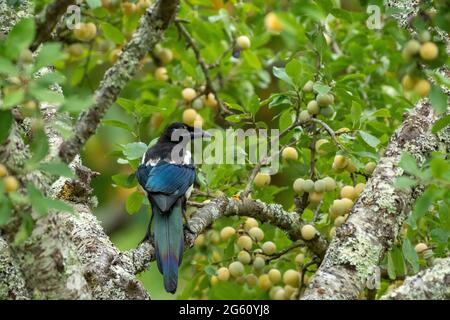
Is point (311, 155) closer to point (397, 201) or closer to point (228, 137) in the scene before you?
point (228, 137)

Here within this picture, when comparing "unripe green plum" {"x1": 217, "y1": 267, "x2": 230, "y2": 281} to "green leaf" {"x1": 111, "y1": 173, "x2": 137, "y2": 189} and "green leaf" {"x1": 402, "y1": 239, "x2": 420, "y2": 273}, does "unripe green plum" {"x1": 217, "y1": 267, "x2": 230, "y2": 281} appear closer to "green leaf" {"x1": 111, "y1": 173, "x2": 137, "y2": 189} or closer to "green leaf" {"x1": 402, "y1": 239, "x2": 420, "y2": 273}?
"green leaf" {"x1": 111, "y1": 173, "x2": 137, "y2": 189}

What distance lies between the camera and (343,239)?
2.80 m

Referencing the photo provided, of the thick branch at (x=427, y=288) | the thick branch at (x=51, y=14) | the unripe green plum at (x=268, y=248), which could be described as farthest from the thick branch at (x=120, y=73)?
the unripe green plum at (x=268, y=248)

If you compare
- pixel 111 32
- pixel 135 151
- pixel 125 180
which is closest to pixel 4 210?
pixel 135 151

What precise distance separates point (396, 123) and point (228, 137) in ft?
3.70

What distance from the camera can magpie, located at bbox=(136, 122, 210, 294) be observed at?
3201mm

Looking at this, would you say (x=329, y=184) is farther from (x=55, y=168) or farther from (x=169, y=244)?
(x=55, y=168)

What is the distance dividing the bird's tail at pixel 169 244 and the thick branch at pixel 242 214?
4 centimetres

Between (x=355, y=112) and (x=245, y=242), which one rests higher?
(x=355, y=112)

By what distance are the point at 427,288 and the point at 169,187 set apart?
5.03 feet

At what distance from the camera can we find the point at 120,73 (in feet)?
7.79

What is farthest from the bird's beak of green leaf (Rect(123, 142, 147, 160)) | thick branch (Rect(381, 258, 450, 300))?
thick branch (Rect(381, 258, 450, 300))

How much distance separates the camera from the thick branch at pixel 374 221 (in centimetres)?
264
